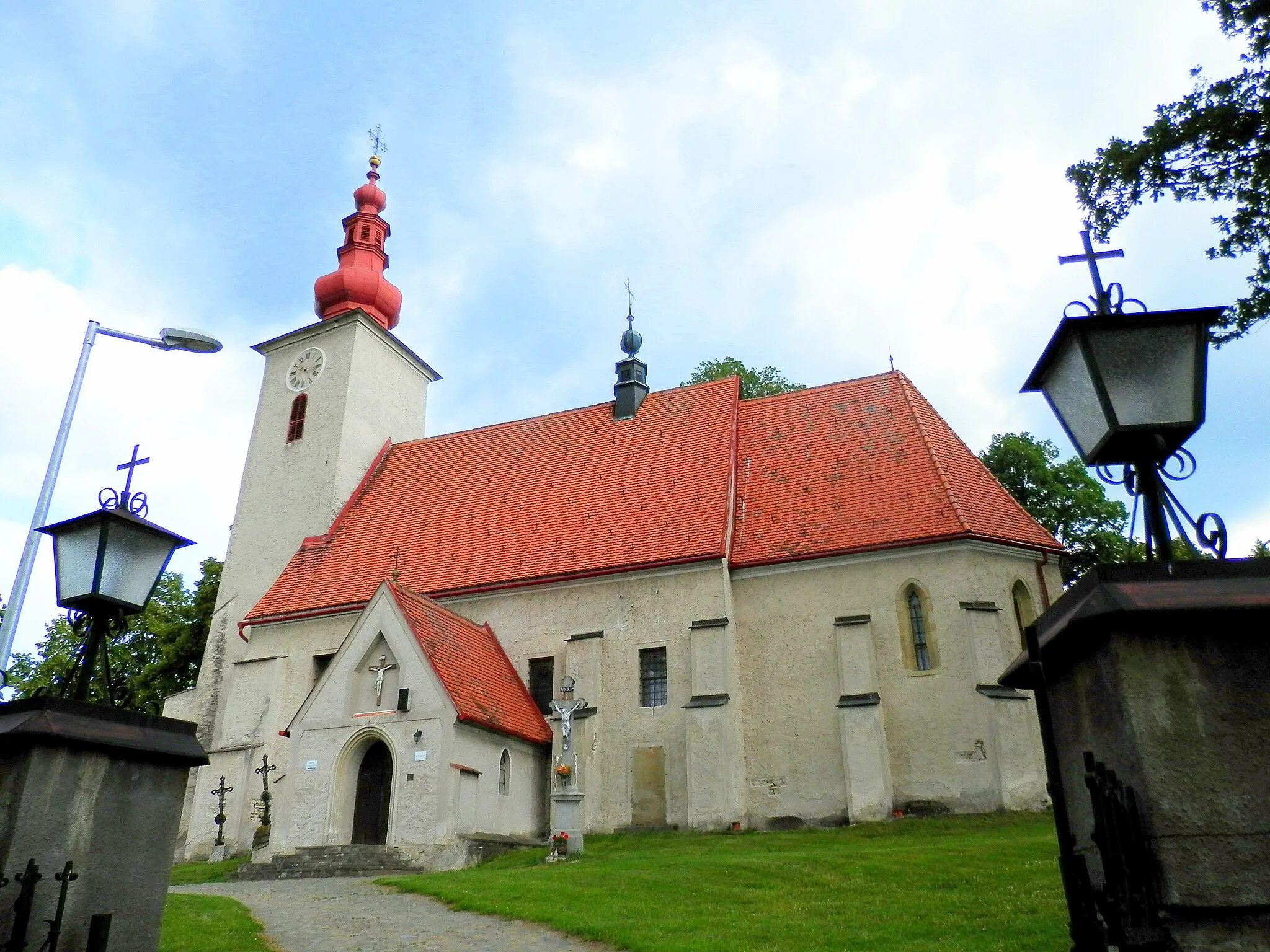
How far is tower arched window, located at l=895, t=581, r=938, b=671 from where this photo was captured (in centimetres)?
1900

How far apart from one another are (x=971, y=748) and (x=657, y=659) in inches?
259

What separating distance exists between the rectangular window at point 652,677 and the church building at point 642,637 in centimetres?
5

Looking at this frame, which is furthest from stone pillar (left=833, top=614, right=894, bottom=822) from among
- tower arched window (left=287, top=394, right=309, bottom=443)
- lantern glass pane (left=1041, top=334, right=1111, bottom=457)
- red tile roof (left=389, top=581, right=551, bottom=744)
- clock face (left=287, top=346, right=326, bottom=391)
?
clock face (left=287, top=346, right=326, bottom=391)

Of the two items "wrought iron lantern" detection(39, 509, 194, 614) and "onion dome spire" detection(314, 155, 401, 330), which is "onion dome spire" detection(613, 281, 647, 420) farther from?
"wrought iron lantern" detection(39, 509, 194, 614)

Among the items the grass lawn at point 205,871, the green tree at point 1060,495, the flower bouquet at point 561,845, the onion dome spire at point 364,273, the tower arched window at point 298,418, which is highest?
the onion dome spire at point 364,273

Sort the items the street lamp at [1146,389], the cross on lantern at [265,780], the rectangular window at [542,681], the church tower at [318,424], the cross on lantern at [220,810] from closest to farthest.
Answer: the street lamp at [1146,389]
the cross on lantern at [265,780]
the cross on lantern at [220,810]
the rectangular window at [542,681]
the church tower at [318,424]

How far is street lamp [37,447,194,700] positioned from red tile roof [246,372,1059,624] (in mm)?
15752

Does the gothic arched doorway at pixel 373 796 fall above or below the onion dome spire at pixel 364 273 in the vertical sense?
below

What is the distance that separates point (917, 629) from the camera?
19375 millimetres

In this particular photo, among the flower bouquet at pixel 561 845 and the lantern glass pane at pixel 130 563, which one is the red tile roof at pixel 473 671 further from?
the lantern glass pane at pixel 130 563

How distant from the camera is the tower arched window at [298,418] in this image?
28.5 meters

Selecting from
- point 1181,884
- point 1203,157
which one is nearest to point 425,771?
point 1203,157

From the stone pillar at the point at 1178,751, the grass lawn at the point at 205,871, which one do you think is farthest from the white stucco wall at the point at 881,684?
the stone pillar at the point at 1178,751

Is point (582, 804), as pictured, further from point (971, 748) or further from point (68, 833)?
point (68, 833)
